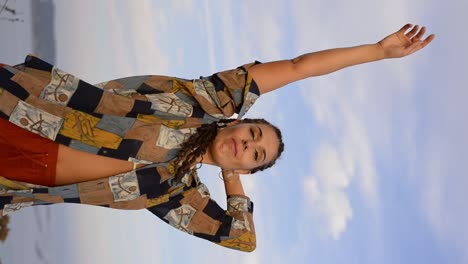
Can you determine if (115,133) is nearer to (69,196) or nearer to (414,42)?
(69,196)

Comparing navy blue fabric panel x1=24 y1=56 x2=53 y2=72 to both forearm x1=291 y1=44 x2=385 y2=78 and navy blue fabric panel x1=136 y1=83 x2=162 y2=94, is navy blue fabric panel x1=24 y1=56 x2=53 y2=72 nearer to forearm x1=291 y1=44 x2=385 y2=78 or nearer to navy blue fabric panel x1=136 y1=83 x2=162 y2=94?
navy blue fabric panel x1=136 y1=83 x2=162 y2=94

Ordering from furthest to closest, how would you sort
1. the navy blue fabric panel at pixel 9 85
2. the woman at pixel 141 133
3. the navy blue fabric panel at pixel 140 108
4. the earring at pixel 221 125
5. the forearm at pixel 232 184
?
the forearm at pixel 232 184 < the earring at pixel 221 125 < the navy blue fabric panel at pixel 140 108 < the woman at pixel 141 133 < the navy blue fabric panel at pixel 9 85

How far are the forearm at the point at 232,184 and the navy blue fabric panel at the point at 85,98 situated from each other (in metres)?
1.20

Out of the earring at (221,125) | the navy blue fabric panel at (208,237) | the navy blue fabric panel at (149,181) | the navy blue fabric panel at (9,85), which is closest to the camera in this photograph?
the navy blue fabric panel at (9,85)

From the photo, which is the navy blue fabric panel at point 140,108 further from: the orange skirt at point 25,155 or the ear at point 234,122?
the ear at point 234,122

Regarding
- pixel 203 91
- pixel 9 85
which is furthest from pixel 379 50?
pixel 9 85

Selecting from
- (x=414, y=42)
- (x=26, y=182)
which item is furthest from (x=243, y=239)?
(x=414, y=42)

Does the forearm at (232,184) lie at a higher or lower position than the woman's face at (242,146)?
lower

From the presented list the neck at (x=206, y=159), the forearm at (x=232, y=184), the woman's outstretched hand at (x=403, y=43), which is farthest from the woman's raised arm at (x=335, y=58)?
the forearm at (x=232, y=184)

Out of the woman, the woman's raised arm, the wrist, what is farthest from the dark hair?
the wrist

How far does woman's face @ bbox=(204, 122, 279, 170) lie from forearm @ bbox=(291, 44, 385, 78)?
454mm

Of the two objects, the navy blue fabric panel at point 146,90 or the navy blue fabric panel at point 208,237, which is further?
the navy blue fabric panel at point 208,237

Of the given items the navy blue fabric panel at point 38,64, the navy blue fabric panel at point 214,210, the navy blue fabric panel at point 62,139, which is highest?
the navy blue fabric panel at point 38,64

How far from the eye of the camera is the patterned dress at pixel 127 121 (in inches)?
89.5
